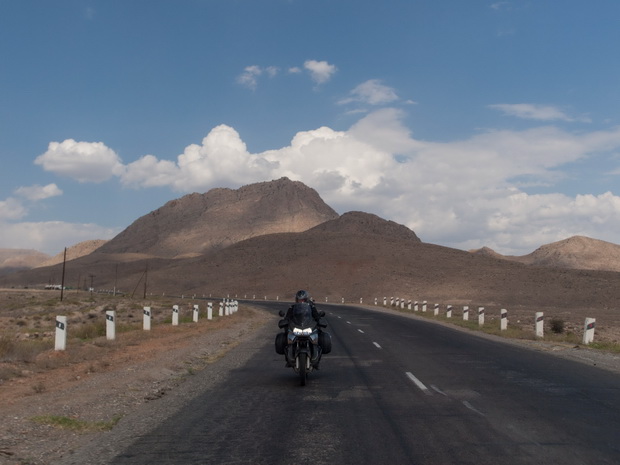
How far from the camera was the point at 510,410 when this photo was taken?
9.70 metres

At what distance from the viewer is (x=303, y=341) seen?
41.3ft

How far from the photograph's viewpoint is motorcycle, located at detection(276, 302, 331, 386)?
1237 centimetres

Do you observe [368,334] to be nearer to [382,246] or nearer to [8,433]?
[8,433]

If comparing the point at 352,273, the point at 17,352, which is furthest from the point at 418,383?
the point at 352,273

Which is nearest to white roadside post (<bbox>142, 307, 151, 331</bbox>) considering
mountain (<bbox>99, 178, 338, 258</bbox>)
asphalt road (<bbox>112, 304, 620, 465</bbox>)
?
asphalt road (<bbox>112, 304, 620, 465</bbox>)

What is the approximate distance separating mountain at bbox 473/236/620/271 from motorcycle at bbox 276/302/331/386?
157m

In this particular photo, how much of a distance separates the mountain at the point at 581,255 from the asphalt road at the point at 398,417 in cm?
15465

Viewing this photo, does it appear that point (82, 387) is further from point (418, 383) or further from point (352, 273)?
point (352, 273)

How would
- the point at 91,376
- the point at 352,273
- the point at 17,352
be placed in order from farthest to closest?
the point at 352,273, the point at 17,352, the point at 91,376

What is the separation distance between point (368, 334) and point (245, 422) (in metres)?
17.6

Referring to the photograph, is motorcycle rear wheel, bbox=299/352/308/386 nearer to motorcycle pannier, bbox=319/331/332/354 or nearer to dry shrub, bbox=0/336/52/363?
motorcycle pannier, bbox=319/331/332/354

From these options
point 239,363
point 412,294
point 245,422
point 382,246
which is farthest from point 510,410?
point 382,246

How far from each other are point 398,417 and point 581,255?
17270cm

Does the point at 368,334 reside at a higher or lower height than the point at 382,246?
lower
